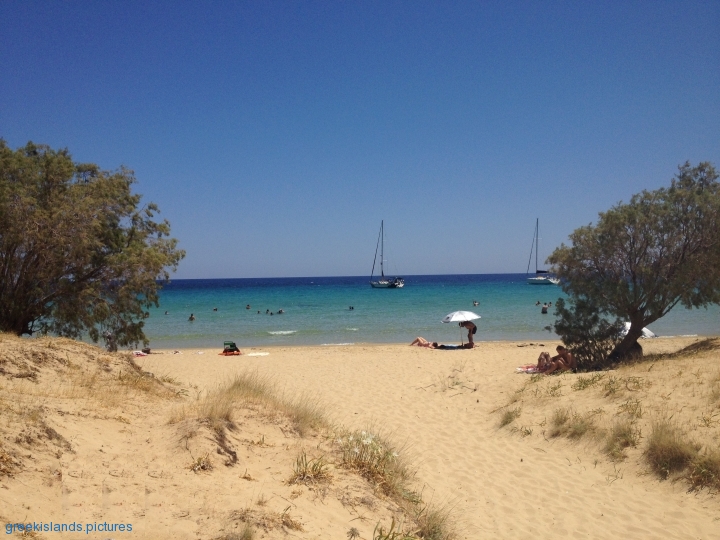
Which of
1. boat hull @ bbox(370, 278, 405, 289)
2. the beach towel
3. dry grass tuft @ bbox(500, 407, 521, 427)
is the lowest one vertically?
dry grass tuft @ bbox(500, 407, 521, 427)

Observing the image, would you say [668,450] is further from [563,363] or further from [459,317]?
[459,317]

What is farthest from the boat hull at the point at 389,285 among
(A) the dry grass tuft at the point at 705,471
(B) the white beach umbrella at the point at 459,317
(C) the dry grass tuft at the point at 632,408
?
(A) the dry grass tuft at the point at 705,471

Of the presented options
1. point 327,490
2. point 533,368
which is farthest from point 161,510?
point 533,368

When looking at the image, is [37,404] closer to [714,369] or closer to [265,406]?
[265,406]

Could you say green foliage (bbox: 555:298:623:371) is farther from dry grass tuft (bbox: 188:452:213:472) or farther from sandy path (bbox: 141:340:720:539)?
dry grass tuft (bbox: 188:452:213:472)

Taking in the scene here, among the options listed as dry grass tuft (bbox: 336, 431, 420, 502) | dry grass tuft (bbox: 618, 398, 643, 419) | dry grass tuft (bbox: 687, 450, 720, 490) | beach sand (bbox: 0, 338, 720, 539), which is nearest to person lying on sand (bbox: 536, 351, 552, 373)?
beach sand (bbox: 0, 338, 720, 539)

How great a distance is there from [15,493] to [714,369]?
1059cm

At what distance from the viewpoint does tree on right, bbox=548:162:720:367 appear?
38.7 feet

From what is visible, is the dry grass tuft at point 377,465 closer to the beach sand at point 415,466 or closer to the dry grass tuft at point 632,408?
the beach sand at point 415,466

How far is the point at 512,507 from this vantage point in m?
6.15

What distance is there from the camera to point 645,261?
12.4 metres

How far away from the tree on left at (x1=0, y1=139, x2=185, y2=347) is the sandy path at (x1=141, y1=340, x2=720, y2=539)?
10.5 feet

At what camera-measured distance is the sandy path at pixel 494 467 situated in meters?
5.65

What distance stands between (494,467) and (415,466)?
127cm
